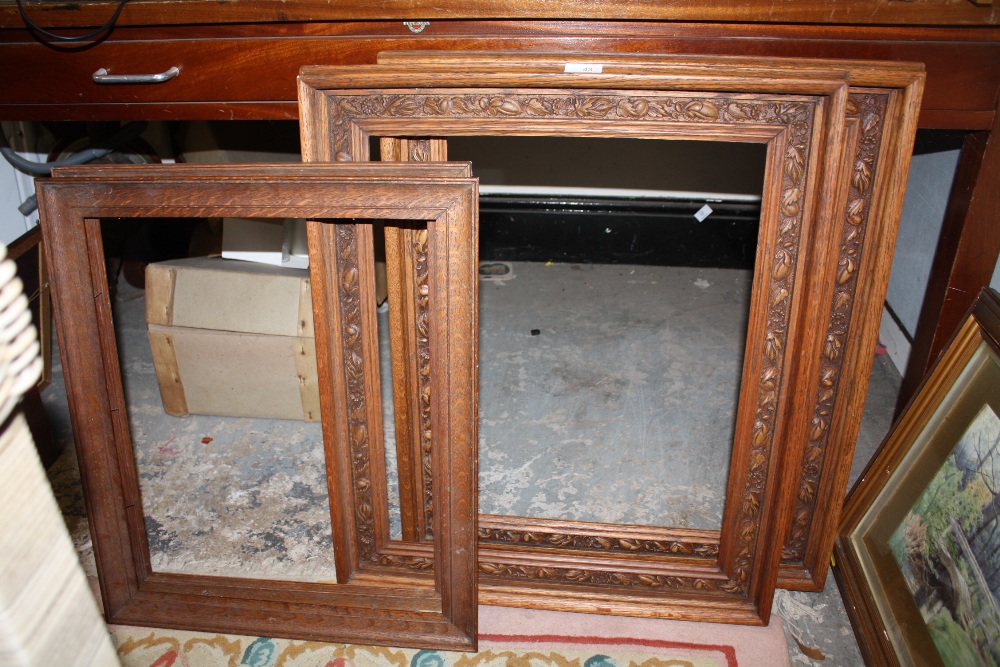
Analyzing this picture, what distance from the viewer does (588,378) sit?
7.42ft

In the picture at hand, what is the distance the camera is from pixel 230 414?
2.09 m

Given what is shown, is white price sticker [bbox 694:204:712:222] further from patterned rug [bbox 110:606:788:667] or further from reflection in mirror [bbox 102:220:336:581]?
patterned rug [bbox 110:606:788:667]

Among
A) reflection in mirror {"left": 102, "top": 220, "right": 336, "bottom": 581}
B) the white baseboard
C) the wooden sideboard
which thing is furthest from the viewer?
the white baseboard

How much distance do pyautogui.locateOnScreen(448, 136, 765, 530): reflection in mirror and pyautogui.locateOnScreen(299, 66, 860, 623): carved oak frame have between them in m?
0.28

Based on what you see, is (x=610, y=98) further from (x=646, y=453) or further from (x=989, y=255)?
(x=646, y=453)

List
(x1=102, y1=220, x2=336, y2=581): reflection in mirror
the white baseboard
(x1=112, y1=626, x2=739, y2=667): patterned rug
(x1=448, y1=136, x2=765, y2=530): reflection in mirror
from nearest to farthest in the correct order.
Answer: (x1=112, y1=626, x2=739, y2=667): patterned rug, (x1=102, y1=220, x2=336, y2=581): reflection in mirror, (x1=448, y1=136, x2=765, y2=530): reflection in mirror, the white baseboard

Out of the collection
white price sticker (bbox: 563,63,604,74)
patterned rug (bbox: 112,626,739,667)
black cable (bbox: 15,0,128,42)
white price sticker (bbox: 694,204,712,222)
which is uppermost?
black cable (bbox: 15,0,128,42)

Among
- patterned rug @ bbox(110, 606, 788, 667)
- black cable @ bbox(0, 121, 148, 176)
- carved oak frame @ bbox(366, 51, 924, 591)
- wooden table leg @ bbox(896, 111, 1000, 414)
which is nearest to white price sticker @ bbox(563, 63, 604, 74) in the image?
carved oak frame @ bbox(366, 51, 924, 591)

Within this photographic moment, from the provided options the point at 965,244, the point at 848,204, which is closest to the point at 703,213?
the point at 965,244

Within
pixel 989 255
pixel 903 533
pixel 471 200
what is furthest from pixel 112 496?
pixel 989 255

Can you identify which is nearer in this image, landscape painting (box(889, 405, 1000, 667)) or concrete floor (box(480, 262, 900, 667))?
landscape painting (box(889, 405, 1000, 667))

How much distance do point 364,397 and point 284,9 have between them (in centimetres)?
69

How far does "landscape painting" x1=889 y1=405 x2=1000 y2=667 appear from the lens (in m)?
1.16

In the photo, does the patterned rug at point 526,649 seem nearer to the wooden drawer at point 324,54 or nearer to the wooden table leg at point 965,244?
the wooden table leg at point 965,244
